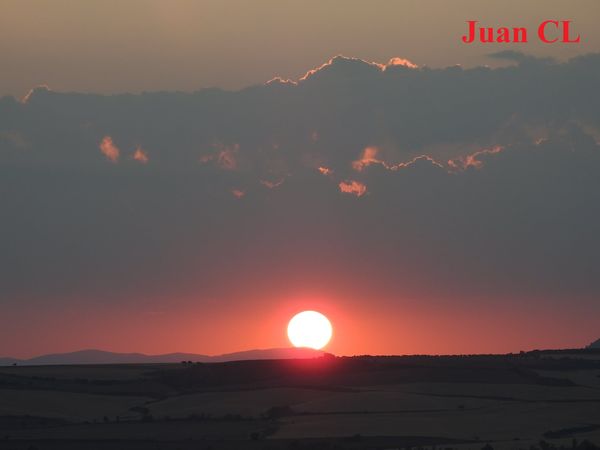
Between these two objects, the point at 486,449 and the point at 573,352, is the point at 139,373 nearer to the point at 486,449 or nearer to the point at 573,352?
the point at 573,352

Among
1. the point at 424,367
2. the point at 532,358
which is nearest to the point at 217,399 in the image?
the point at 424,367

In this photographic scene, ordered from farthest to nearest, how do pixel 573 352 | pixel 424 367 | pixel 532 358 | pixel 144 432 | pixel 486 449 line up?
pixel 573 352 → pixel 532 358 → pixel 424 367 → pixel 144 432 → pixel 486 449

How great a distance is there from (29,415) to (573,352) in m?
99.6

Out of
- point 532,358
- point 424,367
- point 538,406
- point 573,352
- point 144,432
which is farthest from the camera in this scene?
point 573,352

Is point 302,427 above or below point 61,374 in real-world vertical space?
below

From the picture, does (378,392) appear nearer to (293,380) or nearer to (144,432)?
(293,380)

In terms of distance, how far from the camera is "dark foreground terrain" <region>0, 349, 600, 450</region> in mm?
90125

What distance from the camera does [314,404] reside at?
380 feet

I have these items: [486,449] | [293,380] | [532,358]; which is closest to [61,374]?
[293,380]

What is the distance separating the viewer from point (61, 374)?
15825 centimetres

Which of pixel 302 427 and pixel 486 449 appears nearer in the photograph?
pixel 486 449

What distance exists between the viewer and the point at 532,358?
172750mm

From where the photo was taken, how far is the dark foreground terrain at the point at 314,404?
296 ft

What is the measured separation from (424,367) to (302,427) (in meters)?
58.2
